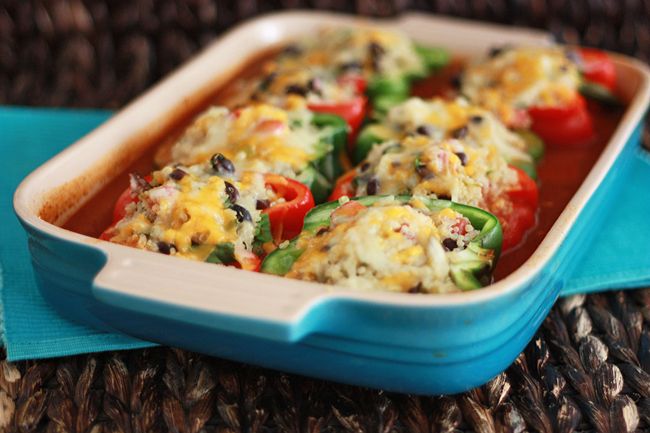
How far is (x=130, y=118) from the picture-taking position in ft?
13.4

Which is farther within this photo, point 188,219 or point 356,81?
point 356,81

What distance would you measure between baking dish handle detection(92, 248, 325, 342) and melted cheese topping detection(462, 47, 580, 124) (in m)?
Result: 2.04

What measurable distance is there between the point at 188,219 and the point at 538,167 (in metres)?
1.76

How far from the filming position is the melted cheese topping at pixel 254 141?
3650mm

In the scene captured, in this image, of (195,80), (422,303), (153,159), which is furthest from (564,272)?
(195,80)

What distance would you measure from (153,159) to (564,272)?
1.87 m

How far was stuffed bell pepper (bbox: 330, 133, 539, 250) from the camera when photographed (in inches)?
135

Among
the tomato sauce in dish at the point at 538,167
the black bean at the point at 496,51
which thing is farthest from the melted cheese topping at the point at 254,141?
the black bean at the point at 496,51

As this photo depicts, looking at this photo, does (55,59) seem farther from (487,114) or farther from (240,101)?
(487,114)

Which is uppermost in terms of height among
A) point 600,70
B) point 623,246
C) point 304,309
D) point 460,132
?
point 304,309

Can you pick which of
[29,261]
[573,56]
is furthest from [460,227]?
[573,56]

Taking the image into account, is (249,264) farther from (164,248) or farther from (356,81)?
(356,81)

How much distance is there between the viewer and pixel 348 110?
14.0 ft

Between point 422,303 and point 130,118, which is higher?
point 422,303
